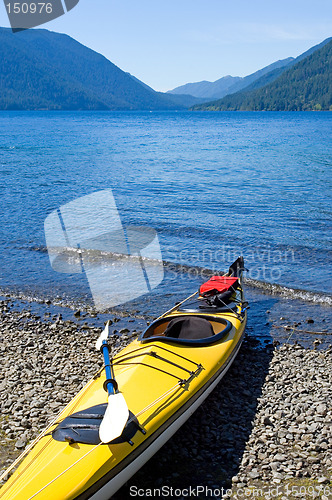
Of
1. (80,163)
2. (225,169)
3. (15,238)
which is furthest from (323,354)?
(80,163)

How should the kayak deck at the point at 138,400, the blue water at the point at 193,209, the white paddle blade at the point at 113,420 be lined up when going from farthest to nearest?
the blue water at the point at 193,209 → the white paddle blade at the point at 113,420 → the kayak deck at the point at 138,400

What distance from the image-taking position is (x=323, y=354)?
10.2 meters

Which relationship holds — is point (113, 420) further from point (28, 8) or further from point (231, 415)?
point (28, 8)

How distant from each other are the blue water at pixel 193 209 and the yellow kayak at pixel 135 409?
189 inches

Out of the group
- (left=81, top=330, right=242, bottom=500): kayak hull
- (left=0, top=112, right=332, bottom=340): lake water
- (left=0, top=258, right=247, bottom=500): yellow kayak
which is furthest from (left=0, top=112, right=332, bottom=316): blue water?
(left=81, top=330, right=242, bottom=500): kayak hull

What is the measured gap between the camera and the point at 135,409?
6.80m

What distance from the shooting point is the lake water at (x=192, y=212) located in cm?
1499

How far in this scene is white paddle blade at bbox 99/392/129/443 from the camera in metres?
5.96

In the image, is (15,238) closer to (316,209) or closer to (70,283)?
(70,283)

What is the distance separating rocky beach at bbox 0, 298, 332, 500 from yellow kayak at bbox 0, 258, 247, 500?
47 centimetres

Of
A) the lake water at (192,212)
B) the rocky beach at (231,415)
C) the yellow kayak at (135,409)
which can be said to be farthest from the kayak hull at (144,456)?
the lake water at (192,212)

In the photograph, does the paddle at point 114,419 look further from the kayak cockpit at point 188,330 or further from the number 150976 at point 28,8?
the number 150976 at point 28,8

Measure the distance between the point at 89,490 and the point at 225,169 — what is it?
1389 inches

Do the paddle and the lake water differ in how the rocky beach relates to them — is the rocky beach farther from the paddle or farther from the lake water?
the lake water
